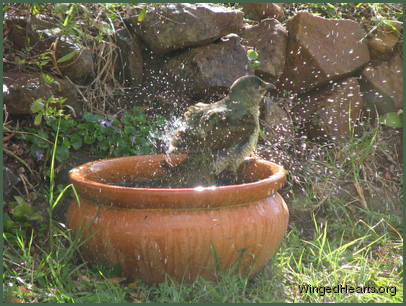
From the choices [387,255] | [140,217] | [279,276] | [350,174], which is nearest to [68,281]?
[140,217]

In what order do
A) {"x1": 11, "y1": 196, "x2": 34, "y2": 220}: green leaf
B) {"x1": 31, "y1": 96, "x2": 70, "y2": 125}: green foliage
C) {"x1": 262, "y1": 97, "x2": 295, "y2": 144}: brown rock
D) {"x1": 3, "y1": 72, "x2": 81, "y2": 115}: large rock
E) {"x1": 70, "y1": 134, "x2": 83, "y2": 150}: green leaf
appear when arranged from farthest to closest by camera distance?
{"x1": 262, "y1": 97, "x2": 295, "y2": 144}: brown rock, {"x1": 70, "y1": 134, "x2": 83, "y2": 150}: green leaf, {"x1": 3, "y1": 72, "x2": 81, "y2": 115}: large rock, {"x1": 31, "y1": 96, "x2": 70, "y2": 125}: green foliage, {"x1": 11, "y1": 196, "x2": 34, "y2": 220}: green leaf

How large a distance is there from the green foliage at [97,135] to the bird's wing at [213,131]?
32.4 inches

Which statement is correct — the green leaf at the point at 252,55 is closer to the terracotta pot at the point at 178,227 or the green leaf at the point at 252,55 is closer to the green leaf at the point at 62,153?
the green leaf at the point at 62,153

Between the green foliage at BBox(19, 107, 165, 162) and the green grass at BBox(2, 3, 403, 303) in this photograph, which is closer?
the green grass at BBox(2, 3, 403, 303)

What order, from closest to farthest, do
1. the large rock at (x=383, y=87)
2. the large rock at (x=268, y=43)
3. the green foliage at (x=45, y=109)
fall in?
the green foliage at (x=45, y=109) < the large rock at (x=268, y=43) < the large rock at (x=383, y=87)

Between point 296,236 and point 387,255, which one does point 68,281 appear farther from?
point 387,255

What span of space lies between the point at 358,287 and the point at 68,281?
148 cm

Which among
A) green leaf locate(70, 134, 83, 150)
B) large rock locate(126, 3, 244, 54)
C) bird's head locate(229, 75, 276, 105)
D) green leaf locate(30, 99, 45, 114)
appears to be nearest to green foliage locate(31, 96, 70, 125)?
green leaf locate(30, 99, 45, 114)

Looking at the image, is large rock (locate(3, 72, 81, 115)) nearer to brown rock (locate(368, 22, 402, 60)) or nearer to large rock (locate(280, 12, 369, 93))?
large rock (locate(280, 12, 369, 93))

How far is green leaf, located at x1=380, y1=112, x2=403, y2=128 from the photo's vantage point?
4647 mm

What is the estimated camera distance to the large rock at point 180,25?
4059 millimetres

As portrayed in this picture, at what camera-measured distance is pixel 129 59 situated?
415 cm

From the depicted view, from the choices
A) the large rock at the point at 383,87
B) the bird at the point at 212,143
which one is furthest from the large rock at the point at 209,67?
the large rock at the point at 383,87

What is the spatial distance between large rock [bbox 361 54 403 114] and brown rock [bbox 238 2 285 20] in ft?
3.09
